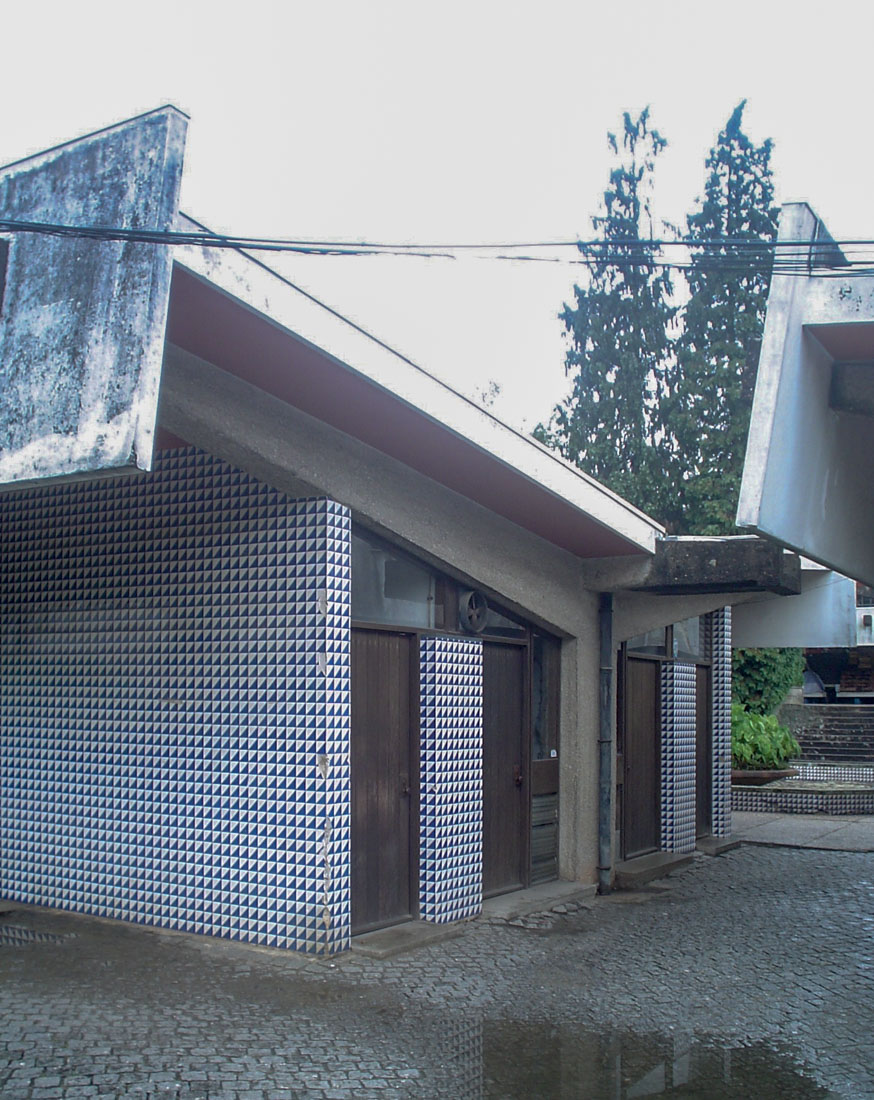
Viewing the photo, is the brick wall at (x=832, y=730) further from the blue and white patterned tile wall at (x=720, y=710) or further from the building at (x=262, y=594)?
the building at (x=262, y=594)

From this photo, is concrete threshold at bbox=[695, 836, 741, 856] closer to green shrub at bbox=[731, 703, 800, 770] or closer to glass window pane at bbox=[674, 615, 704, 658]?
glass window pane at bbox=[674, 615, 704, 658]

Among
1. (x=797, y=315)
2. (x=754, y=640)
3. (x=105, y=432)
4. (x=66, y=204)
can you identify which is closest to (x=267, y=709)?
(x=105, y=432)

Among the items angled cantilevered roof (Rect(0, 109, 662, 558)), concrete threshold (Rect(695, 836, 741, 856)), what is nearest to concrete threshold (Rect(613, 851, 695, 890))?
concrete threshold (Rect(695, 836, 741, 856))

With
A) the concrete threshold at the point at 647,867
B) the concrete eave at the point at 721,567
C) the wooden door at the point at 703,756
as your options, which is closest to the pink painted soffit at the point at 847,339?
the concrete eave at the point at 721,567

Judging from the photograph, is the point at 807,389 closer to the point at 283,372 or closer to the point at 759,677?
the point at 283,372

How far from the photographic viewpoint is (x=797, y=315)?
5746mm

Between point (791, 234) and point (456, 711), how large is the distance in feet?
14.8

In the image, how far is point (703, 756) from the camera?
13.6m

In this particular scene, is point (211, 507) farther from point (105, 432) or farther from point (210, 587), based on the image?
point (105, 432)

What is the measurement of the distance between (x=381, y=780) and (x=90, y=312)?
13.6 ft

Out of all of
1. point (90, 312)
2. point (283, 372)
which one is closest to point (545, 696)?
point (283, 372)

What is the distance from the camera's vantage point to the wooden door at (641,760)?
11.6 meters

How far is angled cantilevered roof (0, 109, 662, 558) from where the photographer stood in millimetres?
5316

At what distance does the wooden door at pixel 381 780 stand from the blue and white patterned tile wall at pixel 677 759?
15.1 feet
